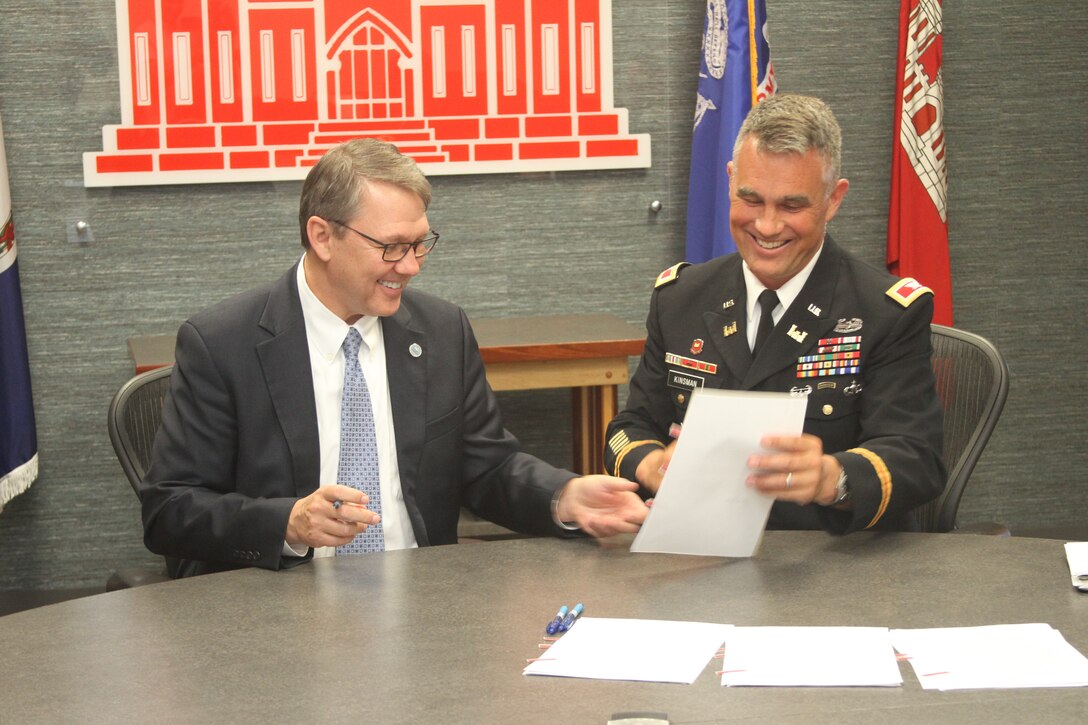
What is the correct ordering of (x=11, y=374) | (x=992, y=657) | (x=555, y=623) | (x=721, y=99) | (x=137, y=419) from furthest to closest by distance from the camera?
(x=721, y=99) < (x=11, y=374) < (x=137, y=419) < (x=555, y=623) < (x=992, y=657)

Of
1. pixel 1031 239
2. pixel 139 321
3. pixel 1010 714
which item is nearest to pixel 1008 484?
pixel 1031 239

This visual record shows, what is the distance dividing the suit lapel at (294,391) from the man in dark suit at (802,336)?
0.57 metres

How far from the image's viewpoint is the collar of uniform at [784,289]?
2.49 metres

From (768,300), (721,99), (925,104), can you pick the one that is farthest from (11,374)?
(925,104)

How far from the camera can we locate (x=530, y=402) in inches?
183

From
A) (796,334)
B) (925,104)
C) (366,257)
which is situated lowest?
(796,334)

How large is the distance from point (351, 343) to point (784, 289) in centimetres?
83

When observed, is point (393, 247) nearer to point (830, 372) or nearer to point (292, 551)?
point (292, 551)

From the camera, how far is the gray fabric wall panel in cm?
421

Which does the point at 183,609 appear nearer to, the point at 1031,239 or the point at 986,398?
the point at 986,398

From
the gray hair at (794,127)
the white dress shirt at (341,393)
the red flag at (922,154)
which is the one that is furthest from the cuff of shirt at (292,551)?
the red flag at (922,154)

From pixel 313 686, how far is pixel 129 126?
3.10 meters

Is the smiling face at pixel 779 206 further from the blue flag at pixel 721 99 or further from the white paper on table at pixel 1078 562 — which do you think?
the blue flag at pixel 721 99

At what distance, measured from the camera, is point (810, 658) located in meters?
1.58
